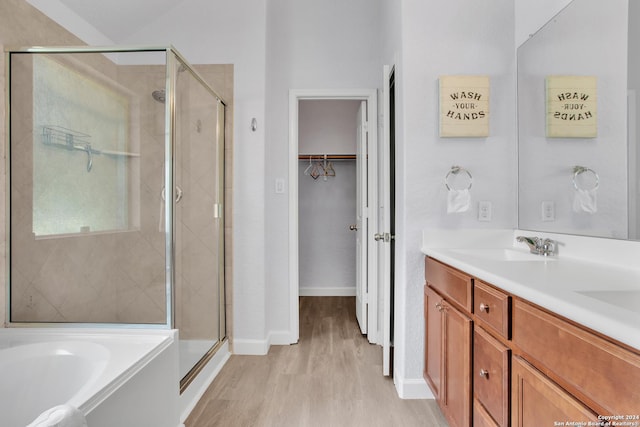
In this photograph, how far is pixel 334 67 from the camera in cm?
284

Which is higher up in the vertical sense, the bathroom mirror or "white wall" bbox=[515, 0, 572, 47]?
"white wall" bbox=[515, 0, 572, 47]

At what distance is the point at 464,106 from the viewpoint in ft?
6.15

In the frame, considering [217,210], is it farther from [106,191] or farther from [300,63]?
[300,63]

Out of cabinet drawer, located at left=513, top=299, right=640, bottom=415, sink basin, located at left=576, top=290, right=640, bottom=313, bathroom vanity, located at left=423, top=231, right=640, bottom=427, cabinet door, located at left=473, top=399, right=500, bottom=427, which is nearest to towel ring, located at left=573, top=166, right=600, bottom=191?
bathroom vanity, located at left=423, top=231, right=640, bottom=427

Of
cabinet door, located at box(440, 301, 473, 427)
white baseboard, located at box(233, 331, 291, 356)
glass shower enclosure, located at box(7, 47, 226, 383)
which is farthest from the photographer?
white baseboard, located at box(233, 331, 291, 356)

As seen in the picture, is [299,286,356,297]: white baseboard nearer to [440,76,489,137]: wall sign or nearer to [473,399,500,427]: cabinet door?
[440,76,489,137]: wall sign

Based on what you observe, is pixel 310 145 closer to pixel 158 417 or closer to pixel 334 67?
pixel 334 67

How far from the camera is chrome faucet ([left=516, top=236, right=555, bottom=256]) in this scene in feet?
5.21

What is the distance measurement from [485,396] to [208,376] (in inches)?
65.9

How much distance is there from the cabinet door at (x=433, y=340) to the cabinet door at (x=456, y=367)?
0.20 feet

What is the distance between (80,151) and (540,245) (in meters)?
2.55

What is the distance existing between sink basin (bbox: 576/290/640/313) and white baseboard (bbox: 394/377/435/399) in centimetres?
127

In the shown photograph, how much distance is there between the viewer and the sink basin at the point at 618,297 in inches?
35.3

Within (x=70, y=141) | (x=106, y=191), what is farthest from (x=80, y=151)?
(x=106, y=191)
